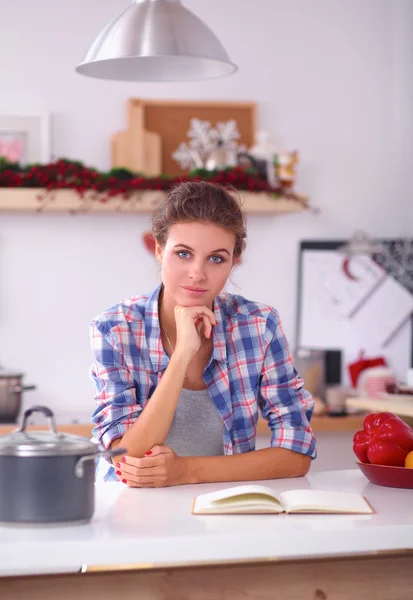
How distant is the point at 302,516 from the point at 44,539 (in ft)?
1.43

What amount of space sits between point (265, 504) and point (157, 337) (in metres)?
0.70

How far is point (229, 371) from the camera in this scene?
2.11 meters

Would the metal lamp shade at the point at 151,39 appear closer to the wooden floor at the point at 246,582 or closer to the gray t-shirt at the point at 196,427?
the gray t-shirt at the point at 196,427

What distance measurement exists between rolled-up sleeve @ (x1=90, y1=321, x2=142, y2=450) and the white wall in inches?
84.6

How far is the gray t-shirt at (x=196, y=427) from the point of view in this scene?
2080mm

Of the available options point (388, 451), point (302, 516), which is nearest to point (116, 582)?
point (302, 516)

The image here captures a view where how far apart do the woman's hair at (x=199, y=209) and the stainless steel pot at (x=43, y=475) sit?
81 centimetres

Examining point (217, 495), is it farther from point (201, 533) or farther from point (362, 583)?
point (362, 583)

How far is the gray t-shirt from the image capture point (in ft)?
6.82

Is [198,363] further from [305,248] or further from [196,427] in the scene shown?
[305,248]

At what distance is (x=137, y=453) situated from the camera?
1.88m

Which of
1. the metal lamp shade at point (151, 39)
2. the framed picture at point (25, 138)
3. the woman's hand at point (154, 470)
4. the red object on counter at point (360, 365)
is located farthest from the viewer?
the red object on counter at point (360, 365)

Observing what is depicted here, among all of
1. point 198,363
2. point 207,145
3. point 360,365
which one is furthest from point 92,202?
point 198,363

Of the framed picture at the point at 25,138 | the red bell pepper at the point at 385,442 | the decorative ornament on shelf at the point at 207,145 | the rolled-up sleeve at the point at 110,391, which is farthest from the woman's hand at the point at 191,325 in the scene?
the framed picture at the point at 25,138
